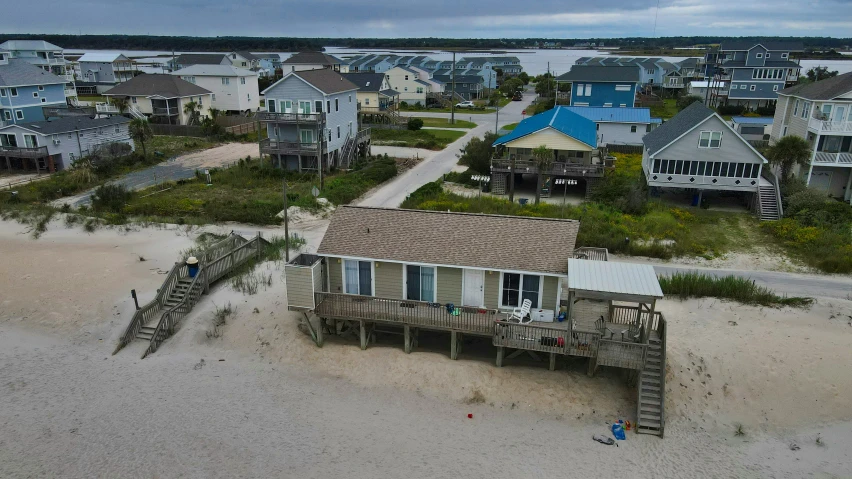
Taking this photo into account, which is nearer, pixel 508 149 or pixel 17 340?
pixel 17 340

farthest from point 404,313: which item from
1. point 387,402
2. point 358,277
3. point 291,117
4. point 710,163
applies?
point 291,117

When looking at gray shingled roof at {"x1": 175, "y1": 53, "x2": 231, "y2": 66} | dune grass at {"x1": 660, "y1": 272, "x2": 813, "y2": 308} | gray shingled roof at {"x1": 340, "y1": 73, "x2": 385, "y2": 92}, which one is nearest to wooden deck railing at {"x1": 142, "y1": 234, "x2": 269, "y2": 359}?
dune grass at {"x1": 660, "y1": 272, "x2": 813, "y2": 308}

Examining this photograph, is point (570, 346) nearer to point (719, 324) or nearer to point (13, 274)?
point (719, 324)

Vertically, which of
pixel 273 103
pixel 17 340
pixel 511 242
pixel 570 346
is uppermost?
pixel 273 103

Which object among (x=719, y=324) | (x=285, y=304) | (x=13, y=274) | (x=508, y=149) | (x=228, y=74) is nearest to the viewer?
(x=719, y=324)

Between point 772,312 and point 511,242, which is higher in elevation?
point 511,242

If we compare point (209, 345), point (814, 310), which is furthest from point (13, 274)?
point (814, 310)
